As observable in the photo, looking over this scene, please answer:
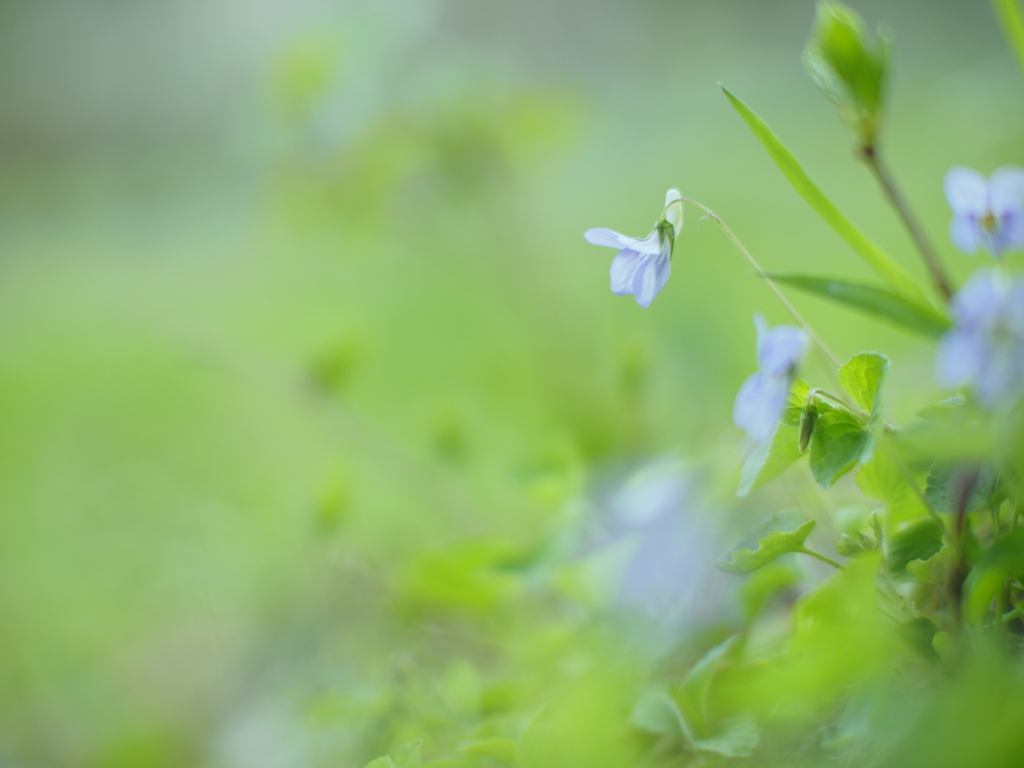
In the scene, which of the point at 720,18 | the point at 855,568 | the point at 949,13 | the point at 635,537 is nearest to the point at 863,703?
the point at 855,568

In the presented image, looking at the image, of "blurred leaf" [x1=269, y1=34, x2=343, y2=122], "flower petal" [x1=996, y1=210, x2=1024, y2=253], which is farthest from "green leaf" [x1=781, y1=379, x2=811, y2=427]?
"blurred leaf" [x1=269, y1=34, x2=343, y2=122]

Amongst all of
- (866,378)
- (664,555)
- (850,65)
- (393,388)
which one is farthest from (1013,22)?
(393,388)

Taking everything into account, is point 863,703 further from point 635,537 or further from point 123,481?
point 123,481

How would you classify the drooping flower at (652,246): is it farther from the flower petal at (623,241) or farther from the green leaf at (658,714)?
the green leaf at (658,714)

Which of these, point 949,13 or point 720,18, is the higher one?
point 720,18

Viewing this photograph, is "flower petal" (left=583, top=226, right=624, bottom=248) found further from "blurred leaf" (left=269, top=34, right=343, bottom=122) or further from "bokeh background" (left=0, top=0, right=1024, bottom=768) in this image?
"blurred leaf" (left=269, top=34, right=343, bottom=122)

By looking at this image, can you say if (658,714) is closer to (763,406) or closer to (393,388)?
(763,406)
